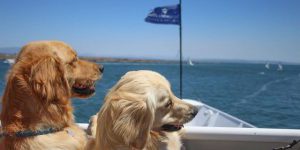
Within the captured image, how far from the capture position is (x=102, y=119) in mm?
2924

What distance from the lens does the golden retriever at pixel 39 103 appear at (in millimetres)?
2711

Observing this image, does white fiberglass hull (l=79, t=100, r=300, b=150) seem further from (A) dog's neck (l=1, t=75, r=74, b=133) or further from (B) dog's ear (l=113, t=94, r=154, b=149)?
(A) dog's neck (l=1, t=75, r=74, b=133)

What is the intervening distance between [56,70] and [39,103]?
31 centimetres

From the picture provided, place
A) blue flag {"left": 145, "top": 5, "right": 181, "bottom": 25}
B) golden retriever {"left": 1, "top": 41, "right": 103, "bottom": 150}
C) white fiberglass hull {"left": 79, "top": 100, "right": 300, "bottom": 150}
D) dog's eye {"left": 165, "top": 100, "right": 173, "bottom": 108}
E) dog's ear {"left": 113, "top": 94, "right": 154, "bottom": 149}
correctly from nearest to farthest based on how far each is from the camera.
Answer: golden retriever {"left": 1, "top": 41, "right": 103, "bottom": 150}, dog's ear {"left": 113, "top": 94, "right": 154, "bottom": 149}, dog's eye {"left": 165, "top": 100, "right": 173, "bottom": 108}, white fiberglass hull {"left": 79, "top": 100, "right": 300, "bottom": 150}, blue flag {"left": 145, "top": 5, "right": 181, "bottom": 25}

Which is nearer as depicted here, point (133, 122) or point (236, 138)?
point (133, 122)

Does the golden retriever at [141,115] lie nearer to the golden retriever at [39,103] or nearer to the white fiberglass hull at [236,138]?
the golden retriever at [39,103]

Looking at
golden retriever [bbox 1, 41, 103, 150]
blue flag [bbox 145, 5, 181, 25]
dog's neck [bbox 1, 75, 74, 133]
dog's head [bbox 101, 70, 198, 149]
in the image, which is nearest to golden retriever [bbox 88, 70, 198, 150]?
dog's head [bbox 101, 70, 198, 149]

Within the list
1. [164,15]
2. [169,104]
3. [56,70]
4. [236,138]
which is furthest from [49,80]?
[164,15]

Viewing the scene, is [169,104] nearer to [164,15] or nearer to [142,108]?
[142,108]

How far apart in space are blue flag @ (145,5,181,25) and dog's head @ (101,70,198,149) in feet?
23.5

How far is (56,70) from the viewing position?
115 inches

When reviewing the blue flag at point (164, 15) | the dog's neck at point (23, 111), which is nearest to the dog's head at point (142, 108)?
the dog's neck at point (23, 111)

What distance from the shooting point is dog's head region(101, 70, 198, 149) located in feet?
9.44

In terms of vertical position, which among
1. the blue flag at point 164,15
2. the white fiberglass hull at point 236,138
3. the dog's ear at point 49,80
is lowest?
the white fiberglass hull at point 236,138
